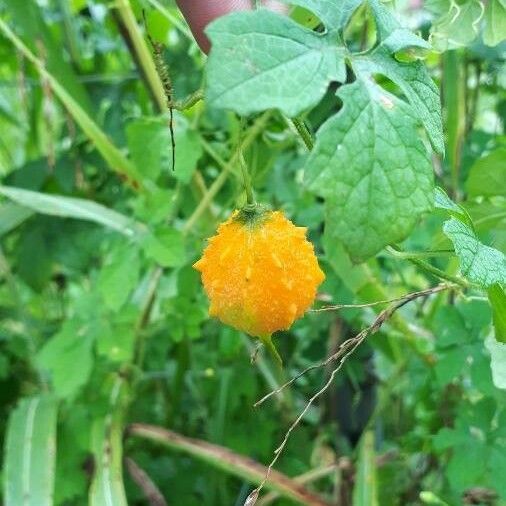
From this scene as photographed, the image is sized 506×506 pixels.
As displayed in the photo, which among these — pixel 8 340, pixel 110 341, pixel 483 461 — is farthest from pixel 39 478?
pixel 483 461

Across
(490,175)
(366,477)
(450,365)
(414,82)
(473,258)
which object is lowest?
(366,477)

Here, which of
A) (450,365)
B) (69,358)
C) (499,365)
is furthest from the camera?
(69,358)

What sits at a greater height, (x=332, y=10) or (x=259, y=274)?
(x=332, y=10)

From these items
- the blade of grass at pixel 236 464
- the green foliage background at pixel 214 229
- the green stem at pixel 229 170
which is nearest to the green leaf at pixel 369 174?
the green foliage background at pixel 214 229

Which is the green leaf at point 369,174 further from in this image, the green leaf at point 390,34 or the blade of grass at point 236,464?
the blade of grass at point 236,464

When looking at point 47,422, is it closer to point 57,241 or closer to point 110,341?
point 110,341

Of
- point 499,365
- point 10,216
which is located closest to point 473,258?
point 499,365

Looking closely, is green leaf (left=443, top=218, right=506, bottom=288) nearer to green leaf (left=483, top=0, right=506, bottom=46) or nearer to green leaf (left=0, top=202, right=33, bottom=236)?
green leaf (left=483, top=0, right=506, bottom=46)

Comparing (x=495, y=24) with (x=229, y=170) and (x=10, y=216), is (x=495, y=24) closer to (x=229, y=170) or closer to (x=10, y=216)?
(x=229, y=170)
